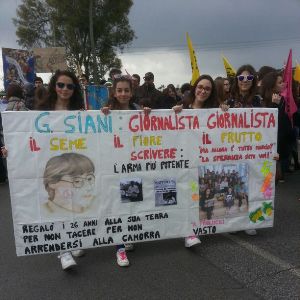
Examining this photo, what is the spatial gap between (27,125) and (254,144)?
7.10 feet

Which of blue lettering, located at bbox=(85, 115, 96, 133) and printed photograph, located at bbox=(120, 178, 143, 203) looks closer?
blue lettering, located at bbox=(85, 115, 96, 133)

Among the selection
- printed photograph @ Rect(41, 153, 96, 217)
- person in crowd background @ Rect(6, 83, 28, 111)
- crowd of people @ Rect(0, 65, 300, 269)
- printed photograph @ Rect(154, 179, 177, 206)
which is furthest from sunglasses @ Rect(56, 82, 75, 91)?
person in crowd background @ Rect(6, 83, 28, 111)

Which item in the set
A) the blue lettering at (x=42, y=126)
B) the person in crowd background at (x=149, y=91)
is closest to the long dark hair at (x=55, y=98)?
the blue lettering at (x=42, y=126)

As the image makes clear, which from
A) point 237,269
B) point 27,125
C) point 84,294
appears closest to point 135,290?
point 84,294

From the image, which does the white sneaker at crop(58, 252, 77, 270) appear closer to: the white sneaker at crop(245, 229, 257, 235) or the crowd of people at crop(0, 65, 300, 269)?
the crowd of people at crop(0, 65, 300, 269)

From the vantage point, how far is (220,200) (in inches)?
152

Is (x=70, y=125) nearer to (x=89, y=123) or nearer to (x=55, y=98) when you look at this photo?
(x=89, y=123)

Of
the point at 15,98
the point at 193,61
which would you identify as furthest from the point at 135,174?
the point at 15,98

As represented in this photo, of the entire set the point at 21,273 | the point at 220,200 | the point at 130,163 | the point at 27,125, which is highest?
the point at 27,125

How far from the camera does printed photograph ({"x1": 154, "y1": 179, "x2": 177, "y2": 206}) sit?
3654mm

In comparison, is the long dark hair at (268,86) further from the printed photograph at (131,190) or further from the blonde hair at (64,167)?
the blonde hair at (64,167)

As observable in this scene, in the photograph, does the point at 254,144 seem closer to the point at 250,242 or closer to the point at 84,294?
the point at 250,242

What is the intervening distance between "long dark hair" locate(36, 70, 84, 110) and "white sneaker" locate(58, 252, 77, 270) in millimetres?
1360

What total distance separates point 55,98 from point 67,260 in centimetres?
152
